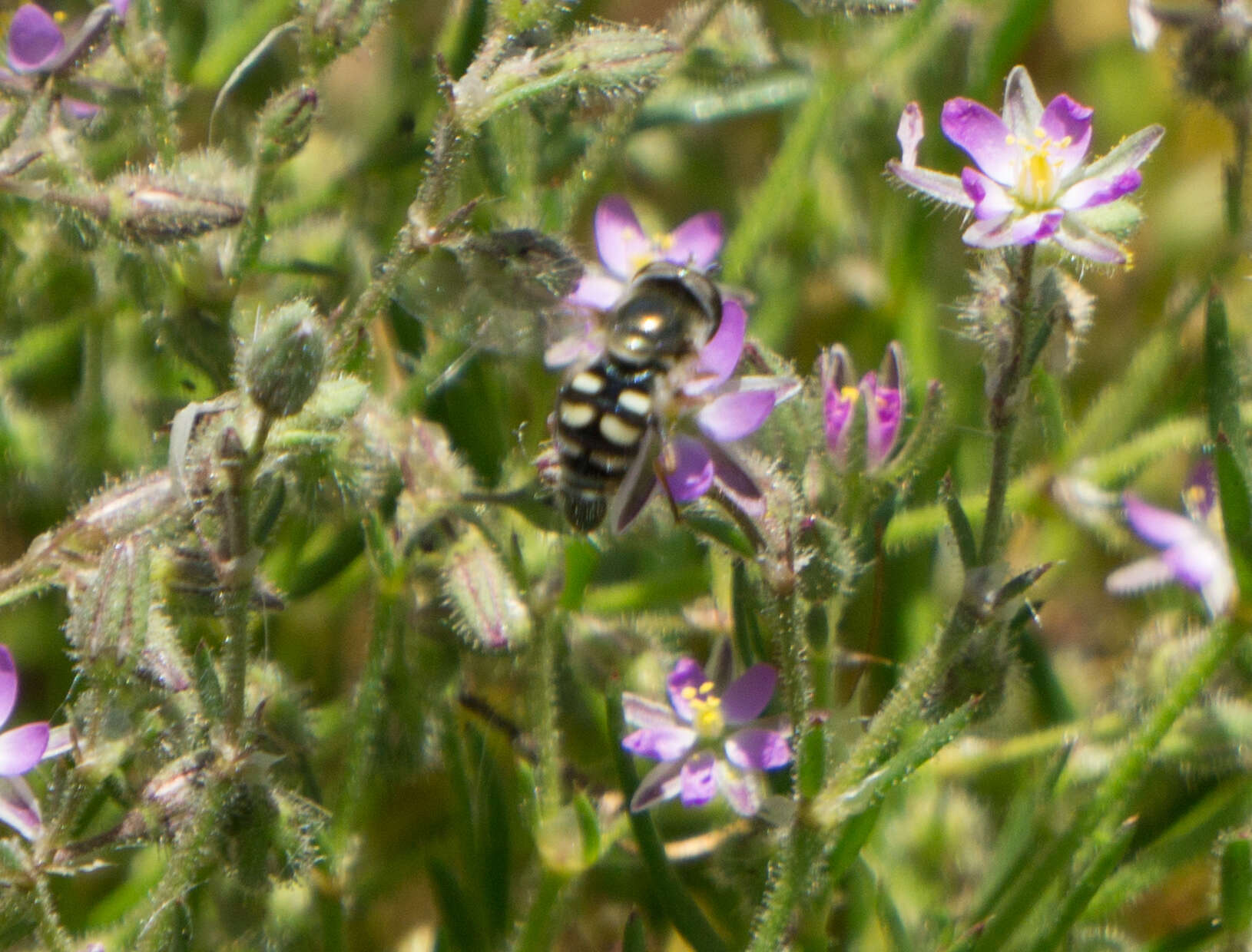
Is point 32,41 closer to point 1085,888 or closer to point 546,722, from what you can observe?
point 546,722

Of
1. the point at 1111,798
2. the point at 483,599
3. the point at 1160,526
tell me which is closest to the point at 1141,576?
the point at 1160,526

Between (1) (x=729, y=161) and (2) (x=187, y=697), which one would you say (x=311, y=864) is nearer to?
(2) (x=187, y=697)

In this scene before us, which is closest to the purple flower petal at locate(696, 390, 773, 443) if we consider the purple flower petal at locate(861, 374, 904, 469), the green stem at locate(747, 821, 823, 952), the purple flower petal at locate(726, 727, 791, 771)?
the purple flower petal at locate(861, 374, 904, 469)

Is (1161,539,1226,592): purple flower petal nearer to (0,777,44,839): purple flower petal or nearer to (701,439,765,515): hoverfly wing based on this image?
(701,439,765,515): hoverfly wing

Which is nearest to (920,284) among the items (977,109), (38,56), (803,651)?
(977,109)

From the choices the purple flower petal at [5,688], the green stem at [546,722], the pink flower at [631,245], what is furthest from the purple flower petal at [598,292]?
the purple flower petal at [5,688]
